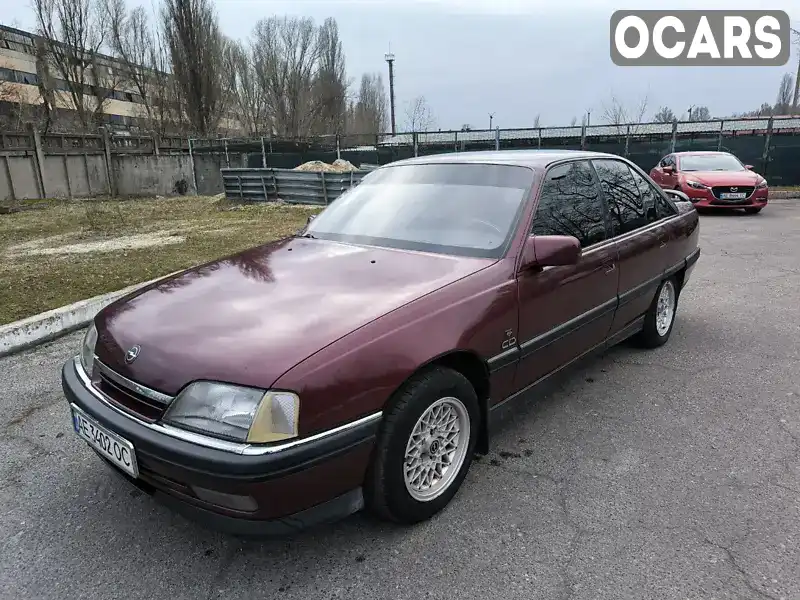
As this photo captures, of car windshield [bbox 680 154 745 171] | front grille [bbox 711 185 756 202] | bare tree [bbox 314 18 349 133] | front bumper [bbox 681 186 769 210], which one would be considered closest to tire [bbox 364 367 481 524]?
front bumper [bbox 681 186 769 210]

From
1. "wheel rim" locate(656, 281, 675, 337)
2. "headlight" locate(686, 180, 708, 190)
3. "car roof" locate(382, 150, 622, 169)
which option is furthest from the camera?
"headlight" locate(686, 180, 708, 190)

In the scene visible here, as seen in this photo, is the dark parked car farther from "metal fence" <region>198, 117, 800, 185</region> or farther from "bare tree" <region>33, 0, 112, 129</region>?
"bare tree" <region>33, 0, 112, 129</region>

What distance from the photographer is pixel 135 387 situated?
204cm

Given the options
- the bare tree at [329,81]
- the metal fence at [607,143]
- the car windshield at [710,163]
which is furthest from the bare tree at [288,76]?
the car windshield at [710,163]

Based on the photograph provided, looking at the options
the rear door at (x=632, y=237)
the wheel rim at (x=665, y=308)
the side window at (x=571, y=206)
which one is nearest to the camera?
the side window at (x=571, y=206)

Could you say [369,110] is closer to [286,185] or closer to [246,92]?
[246,92]

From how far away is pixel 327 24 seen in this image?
158ft

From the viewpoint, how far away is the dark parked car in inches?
72.7

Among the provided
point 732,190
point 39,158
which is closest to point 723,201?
point 732,190

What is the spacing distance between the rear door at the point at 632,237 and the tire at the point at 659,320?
15 centimetres

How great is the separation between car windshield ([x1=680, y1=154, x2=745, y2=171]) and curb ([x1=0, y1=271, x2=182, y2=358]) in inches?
494

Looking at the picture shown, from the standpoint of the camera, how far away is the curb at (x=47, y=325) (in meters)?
4.27

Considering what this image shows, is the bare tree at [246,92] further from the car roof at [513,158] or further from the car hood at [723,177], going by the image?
the car roof at [513,158]

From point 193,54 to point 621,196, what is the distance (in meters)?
36.9
